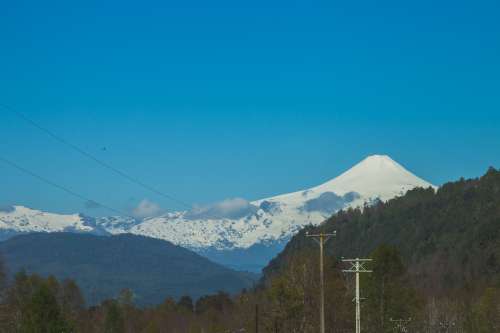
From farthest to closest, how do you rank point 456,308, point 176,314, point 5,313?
point 176,314, point 456,308, point 5,313

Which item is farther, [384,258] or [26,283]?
[26,283]

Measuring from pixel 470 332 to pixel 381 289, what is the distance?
1834 cm

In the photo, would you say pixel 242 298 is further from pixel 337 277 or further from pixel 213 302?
pixel 213 302

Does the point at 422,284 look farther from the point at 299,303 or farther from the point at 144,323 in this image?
the point at 299,303

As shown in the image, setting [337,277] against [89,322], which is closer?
[337,277]

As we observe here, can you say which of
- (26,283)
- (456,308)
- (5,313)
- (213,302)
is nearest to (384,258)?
(456,308)

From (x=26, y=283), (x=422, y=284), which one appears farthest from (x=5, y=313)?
(x=422, y=284)

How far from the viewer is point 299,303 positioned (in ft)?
327

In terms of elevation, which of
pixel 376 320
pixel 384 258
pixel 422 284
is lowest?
pixel 376 320

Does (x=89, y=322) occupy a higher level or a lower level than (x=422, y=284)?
lower

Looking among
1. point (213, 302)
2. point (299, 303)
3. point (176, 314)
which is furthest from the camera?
point (213, 302)

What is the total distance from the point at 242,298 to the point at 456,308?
1211 inches

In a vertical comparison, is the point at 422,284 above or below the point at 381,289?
above

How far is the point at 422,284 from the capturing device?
198 metres
